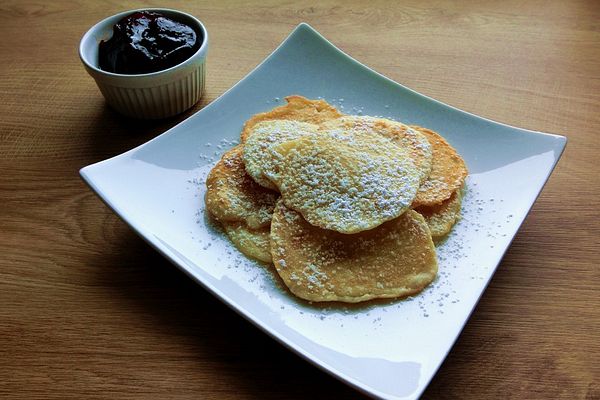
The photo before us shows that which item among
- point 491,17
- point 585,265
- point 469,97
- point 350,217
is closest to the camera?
point 350,217

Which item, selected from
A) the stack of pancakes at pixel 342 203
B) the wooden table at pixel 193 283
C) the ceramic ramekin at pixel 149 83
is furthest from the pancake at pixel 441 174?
the ceramic ramekin at pixel 149 83

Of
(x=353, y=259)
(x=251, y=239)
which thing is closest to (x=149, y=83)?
(x=251, y=239)

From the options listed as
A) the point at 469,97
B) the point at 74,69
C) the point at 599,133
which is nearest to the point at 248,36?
the point at 74,69

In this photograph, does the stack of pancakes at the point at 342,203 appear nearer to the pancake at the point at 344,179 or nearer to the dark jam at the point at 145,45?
the pancake at the point at 344,179

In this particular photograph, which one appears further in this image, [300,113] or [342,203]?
[300,113]

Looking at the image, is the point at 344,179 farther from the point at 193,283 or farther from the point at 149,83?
the point at 149,83

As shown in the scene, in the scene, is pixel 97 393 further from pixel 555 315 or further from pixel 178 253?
pixel 555 315
